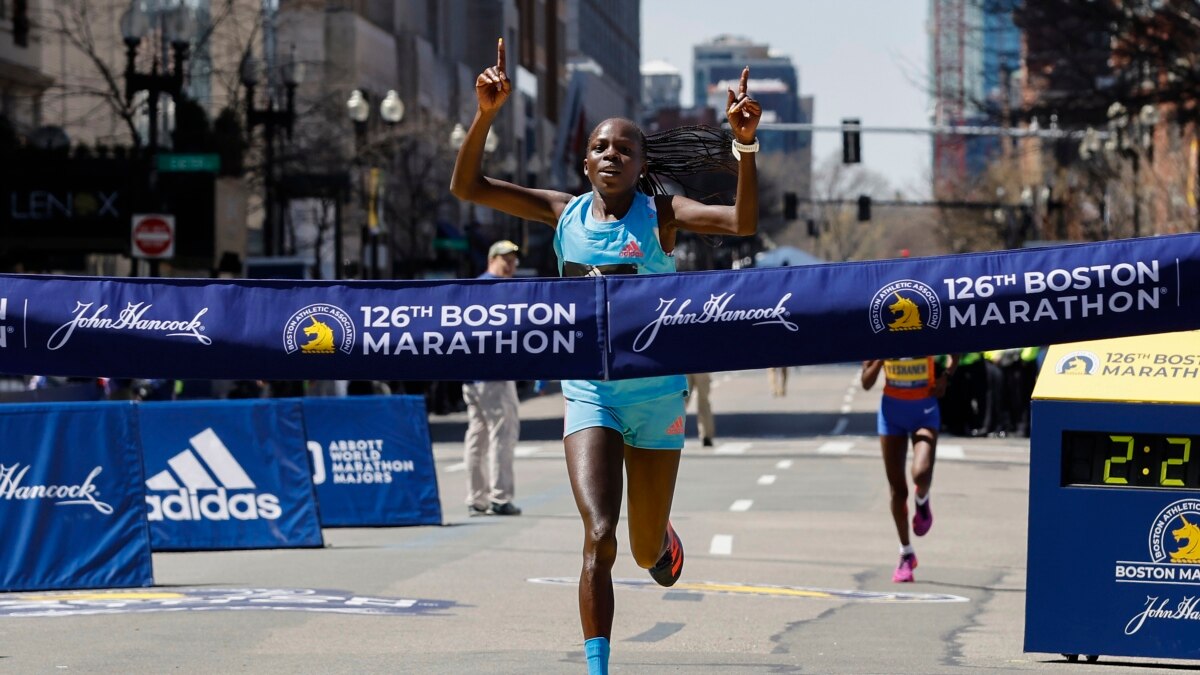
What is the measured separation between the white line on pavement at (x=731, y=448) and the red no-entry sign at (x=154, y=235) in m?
8.01

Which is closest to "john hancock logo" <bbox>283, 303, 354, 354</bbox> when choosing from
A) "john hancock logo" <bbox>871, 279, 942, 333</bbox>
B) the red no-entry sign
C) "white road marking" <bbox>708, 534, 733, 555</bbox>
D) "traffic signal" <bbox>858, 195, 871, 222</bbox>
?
"john hancock logo" <bbox>871, 279, 942, 333</bbox>

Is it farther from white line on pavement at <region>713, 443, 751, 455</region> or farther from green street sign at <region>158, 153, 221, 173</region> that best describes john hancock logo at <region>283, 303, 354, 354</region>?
green street sign at <region>158, 153, 221, 173</region>

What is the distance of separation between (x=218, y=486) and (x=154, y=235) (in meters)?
16.1

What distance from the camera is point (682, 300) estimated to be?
294 inches

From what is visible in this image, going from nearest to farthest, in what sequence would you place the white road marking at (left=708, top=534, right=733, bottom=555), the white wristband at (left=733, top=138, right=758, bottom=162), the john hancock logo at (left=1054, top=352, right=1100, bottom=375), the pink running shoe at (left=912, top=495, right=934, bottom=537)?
the white wristband at (left=733, top=138, right=758, bottom=162) → the john hancock logo at (left=1054, top=352, right=1100, bottom=375) → the pink running shoe at (left=912, top=495, right=934, bottom=537) → the white road marking at (left=708, top=534, right=733, bottom=555)

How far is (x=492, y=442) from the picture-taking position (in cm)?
1694

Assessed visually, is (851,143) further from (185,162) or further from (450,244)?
(185,162)

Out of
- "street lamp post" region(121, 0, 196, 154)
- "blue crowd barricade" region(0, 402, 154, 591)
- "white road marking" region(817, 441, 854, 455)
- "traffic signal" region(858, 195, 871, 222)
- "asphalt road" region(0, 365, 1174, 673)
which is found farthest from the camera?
"traffic signal" region(858, 195, 871, 222)

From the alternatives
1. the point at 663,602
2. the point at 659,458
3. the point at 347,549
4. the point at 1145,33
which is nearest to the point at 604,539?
the point at 659,458

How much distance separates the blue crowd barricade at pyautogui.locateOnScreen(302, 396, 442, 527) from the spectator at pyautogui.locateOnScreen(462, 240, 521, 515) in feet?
2.20

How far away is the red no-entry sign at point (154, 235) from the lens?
29.6 metres

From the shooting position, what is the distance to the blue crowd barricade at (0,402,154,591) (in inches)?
463

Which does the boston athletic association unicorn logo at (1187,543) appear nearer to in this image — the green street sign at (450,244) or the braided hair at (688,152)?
the braided hair at (688,152)

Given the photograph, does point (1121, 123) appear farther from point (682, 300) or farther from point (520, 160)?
point (520, 160)
